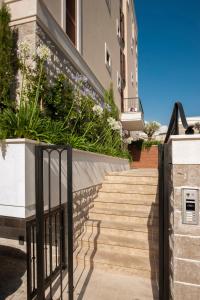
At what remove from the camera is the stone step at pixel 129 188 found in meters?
5.52

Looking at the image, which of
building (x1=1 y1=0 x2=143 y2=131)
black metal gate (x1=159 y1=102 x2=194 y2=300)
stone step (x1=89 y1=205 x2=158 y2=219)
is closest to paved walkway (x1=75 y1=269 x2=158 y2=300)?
black metal gate (x1=159 y1=102 x2=194 y2=300)

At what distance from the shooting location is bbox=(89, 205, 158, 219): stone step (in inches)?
187

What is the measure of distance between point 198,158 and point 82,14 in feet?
24.2

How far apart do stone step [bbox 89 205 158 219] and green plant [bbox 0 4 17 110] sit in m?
2.90

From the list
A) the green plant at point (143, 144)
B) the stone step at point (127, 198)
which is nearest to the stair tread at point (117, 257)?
the stone step at point (127, 198)

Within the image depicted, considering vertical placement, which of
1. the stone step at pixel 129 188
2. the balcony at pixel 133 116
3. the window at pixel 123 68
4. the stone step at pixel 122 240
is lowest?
the stone step at pixel 122 240

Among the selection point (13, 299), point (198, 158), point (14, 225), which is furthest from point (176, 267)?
point (14, 225)

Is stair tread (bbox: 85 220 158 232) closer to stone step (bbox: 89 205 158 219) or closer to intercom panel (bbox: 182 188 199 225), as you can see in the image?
stone step (bbox: 89 205 158 219)

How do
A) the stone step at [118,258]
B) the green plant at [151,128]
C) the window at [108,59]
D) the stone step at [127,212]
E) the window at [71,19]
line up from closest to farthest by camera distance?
the stone step at [118,258], the stone step at [127,212], the window at [71,19], the window at [108,59], the green plant at [151,128]

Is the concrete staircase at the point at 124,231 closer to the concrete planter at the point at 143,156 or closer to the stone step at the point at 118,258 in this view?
the stone step at the point at 118,258

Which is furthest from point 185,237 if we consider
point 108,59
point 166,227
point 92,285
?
point 108,59

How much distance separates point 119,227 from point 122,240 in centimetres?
33

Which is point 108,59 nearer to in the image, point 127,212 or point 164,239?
point 127,212

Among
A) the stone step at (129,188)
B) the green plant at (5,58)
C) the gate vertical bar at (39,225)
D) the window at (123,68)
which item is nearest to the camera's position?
the gate vertical bar at (39,225)
